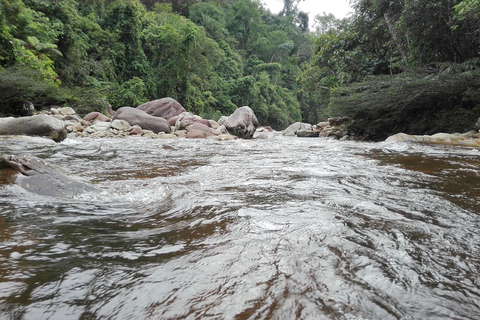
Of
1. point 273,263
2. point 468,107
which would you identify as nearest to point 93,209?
point 273,263

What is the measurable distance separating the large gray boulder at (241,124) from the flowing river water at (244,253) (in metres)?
9.27

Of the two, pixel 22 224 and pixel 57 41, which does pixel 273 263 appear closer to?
pixel 22 224

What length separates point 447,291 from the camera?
1.01 metres

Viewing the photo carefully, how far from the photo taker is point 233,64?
3241 centimetres

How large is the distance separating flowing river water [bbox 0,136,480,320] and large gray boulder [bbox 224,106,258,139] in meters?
9.27

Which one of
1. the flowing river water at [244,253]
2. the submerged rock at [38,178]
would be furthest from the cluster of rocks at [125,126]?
the flowing river water at [244,253]

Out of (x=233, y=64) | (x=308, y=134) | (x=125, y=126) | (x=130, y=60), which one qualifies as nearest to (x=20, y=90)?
(x=125, y=126)

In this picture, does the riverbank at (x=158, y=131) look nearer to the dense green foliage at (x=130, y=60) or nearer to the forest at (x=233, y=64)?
the forest at (x=233, y=64)

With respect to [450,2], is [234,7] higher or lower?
higher

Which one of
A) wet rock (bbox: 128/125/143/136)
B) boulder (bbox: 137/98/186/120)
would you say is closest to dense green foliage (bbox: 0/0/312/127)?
boulder (bbox: 137/98/186/120)

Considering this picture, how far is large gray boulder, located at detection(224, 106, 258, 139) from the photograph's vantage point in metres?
11.7

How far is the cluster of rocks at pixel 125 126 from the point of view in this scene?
22.9 ft

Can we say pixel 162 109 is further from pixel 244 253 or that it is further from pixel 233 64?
pixel 233 64

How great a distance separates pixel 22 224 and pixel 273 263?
1.41 m
